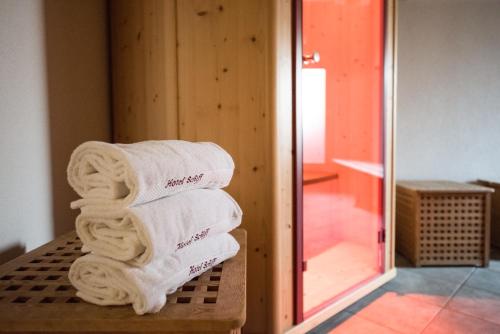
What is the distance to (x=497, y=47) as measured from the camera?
3.22m

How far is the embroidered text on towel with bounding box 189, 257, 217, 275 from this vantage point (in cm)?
77

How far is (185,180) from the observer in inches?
30.3

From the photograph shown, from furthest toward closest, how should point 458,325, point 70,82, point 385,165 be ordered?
point 385,165 < point 458,325 < point 70,82

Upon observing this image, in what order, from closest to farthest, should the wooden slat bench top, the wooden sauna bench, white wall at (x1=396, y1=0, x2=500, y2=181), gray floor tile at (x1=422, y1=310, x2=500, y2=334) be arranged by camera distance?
the wooden sauna bench < gray floor tile at (x1=422, y1=310, x2=500, y2=334) < the wooden slat bench top < white wall at (x1=396, y1=0, x2=500, y2=181)

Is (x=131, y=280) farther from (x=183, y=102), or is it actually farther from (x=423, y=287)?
(x=423, y=287)

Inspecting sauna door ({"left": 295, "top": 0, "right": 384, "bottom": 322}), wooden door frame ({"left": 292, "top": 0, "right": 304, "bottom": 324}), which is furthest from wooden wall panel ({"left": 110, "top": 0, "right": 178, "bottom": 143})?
sauna door ({"left": 295, "top": 0, "right": 384, "bottom": 322})

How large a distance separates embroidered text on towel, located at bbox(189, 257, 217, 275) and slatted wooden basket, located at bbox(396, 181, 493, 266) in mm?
2239

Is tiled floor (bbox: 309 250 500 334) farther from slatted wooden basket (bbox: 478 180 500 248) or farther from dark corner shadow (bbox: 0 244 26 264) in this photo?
dark corner shadow (bbox: 0 244 26 264)

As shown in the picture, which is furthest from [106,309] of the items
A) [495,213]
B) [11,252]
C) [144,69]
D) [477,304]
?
[495,213]

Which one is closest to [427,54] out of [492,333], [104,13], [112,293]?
[492,333]

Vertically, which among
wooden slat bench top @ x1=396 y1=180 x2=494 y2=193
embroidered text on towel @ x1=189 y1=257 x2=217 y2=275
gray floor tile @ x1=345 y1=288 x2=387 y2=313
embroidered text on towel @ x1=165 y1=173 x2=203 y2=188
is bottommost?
gray floor tile @ x1=345 y1=288 x2=387 y2=313

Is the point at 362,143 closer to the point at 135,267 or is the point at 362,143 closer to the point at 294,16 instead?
the point at 294,16

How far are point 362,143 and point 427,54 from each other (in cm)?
125

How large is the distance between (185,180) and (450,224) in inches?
99.7
